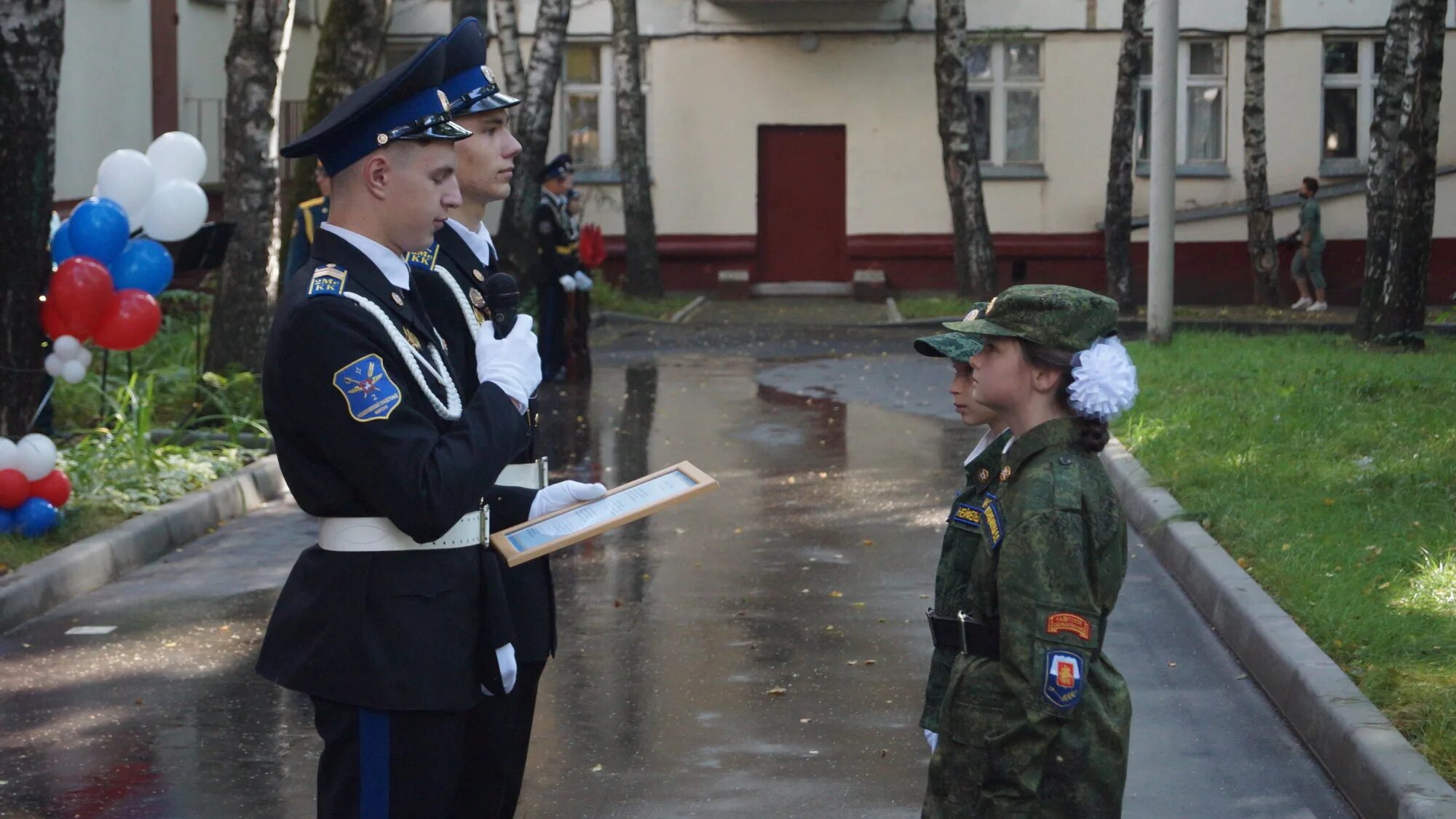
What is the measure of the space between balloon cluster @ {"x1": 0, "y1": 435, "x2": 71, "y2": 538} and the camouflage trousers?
6266 mm

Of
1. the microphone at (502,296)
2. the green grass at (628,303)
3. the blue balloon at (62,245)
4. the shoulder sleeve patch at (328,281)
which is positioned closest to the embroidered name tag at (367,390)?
the shoulder sleeve patch at (328,281)

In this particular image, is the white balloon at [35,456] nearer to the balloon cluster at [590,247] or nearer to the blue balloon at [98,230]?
the blue balloon at [98,230]

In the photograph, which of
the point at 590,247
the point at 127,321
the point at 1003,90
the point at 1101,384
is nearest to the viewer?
the point at 1101,384

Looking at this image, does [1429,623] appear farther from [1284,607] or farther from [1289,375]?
[1289,375]

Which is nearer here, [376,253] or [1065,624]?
[1065,624]

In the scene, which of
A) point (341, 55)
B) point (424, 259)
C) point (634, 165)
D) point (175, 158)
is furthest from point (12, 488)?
point (634, 165)

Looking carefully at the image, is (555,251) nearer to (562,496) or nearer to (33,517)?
(33,517)

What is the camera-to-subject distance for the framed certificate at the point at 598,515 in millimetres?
3379

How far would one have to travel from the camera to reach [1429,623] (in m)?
6.49

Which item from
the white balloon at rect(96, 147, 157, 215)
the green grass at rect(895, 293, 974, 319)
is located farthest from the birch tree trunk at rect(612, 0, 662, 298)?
the white balloon at rect(96, 147, 157, 215)

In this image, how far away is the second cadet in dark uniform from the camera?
52.0 feet

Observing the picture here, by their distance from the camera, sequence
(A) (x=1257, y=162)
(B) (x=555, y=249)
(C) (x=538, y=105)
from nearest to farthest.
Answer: (B) (x=555, y=249) → (C) (x=538, y=105) → (A) (x=1257, y=162)

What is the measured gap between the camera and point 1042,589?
3.19 meters

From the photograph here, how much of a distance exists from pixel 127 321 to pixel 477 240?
591 cm
